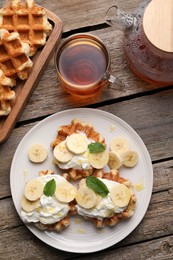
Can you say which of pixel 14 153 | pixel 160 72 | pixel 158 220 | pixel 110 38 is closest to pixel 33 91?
pixel 14 153

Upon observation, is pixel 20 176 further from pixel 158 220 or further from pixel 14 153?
pixel 158 220

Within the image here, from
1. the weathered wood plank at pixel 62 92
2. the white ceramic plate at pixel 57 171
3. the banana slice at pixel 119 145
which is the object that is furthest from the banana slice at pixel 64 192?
the weathered wood plank at pixel 62 92

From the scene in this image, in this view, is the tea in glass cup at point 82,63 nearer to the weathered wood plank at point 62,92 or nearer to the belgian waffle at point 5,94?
the weathered wood plank at point 62,92

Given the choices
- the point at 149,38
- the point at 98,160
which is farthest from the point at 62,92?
the point at 149,38

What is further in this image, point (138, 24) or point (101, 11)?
point (101, 11)

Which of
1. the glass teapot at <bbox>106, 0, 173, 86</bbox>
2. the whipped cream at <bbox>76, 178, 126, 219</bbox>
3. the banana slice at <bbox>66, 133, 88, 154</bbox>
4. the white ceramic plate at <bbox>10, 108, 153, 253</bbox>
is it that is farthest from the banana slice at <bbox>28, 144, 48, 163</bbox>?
the glass teapot at <bbox>106, 0, 173, 86</bbox>

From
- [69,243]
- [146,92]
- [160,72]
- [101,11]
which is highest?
[101,11]
